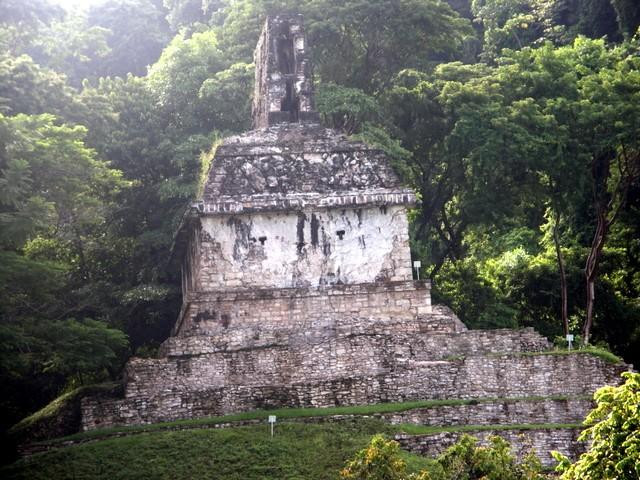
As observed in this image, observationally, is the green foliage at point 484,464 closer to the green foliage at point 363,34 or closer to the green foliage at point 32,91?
the green foliage at point 32,91

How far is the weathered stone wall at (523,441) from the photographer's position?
32.5 metres

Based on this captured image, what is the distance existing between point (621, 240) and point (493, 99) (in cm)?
734

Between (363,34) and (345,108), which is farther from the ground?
(363,34)

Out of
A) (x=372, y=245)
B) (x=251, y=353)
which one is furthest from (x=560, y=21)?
(x=251, y=353)

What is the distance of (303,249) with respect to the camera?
39.3 m

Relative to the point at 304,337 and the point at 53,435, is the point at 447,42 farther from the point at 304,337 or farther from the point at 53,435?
the point at 53,435

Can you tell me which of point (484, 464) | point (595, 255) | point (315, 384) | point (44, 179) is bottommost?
point (484, 464)

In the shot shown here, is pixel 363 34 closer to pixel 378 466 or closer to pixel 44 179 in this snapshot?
pixel 44 179

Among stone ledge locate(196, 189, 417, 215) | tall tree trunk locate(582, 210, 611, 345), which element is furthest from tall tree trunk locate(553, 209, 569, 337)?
stone ledge locate(196, 189, 417, 215)

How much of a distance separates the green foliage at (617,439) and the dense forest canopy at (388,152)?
55.6ft

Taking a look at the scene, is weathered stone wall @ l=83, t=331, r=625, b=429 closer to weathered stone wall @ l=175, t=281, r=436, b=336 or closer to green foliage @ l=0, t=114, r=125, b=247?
weathered stone wall @ l=175, t=281, r=436, b=336

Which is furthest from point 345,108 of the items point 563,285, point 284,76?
point 563,285

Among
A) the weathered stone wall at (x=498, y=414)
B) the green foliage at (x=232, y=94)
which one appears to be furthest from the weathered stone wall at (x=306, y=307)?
the green foliage at (x=232, y=94)

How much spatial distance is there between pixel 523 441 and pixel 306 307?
310 inches
